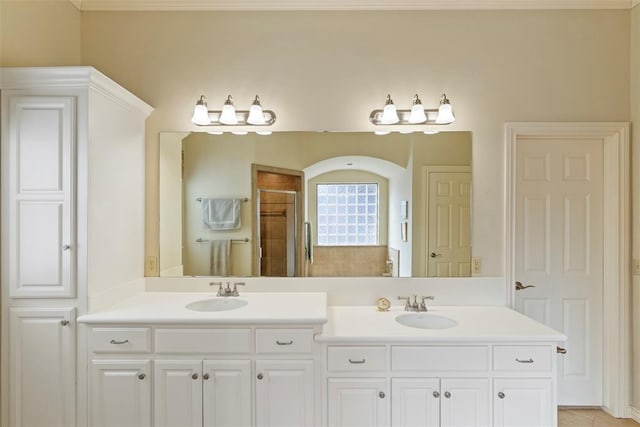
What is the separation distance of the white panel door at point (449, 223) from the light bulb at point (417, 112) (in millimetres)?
350

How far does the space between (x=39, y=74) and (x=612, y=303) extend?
12.0ft

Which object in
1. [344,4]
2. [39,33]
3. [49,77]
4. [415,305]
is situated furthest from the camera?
[344,4]

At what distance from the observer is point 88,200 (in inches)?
79.1

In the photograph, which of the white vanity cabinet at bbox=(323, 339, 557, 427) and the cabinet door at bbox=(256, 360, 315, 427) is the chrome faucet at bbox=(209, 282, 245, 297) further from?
the white vanity cabinet at bbox=(323, 339, 557, 427)

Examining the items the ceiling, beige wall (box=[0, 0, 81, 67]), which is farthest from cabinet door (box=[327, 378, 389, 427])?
beige wall (box=[0, 0, 81, 67])

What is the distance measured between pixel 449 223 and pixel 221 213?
1532 mm

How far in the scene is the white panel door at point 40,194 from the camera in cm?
199

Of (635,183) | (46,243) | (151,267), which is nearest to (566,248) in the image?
(635,183)

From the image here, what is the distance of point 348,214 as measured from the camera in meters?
2.61

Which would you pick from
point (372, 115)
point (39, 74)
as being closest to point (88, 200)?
point (39, 74)

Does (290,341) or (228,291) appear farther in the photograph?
(228,291)

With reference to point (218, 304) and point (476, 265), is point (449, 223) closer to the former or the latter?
point (476, 265)

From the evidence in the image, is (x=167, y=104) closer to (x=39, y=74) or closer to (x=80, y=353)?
(x=39, y=74)

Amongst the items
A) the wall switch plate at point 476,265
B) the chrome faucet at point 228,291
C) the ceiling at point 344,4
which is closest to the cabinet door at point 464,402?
the wall switch plate at point 476,265
